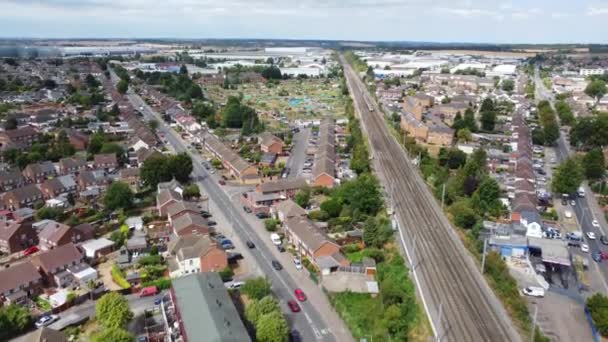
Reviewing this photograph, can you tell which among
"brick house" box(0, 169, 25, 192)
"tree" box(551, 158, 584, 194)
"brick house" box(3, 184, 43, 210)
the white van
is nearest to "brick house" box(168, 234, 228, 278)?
the white van

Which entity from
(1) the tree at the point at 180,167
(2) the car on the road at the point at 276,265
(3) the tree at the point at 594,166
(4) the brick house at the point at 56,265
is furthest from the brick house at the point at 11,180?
(3) the tree at the point at 594,166

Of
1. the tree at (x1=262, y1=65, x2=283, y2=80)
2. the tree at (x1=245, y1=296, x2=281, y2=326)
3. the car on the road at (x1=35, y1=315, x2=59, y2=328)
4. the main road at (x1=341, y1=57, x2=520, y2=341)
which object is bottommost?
the car on the road at (x1=35, y1=315, x2=59, y2=328)

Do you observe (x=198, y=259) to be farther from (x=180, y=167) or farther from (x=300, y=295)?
(x=180, y=167)

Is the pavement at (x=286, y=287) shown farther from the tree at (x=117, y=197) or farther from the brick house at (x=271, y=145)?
the brick house at (x=271, y=145)

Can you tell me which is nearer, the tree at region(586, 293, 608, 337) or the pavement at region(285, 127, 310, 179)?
the tree at region(586, 293, 608, 337)

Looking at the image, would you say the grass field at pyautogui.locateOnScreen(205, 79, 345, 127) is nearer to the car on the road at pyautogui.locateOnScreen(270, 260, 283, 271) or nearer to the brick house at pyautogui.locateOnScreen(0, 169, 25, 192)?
the brick house at pyautogui.locateOnScreen(0, 169, 25, 192)

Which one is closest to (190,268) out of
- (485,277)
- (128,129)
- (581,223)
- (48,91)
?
(485,277)

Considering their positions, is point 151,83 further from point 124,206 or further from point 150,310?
point 150,310
